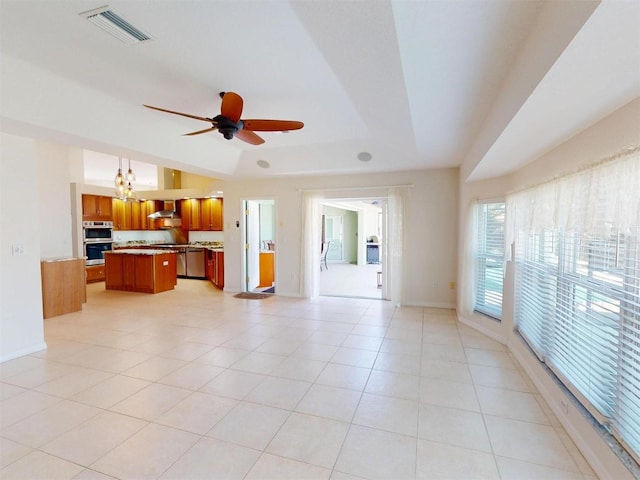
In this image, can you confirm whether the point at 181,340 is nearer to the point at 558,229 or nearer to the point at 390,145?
the point at 390,145

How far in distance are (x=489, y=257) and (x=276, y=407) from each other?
3376 mm

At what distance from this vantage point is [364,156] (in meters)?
4.77

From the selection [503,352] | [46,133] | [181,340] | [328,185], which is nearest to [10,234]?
[46,133]

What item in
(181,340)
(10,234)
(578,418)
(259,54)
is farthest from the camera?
(181,340)

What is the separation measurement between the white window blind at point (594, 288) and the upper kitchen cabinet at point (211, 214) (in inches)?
282

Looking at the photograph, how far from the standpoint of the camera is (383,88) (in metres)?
2.47

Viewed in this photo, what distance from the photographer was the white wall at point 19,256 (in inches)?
129

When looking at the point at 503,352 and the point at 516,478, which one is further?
the point at 503,352

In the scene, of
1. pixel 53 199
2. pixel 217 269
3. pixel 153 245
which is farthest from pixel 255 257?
pixel 53 199

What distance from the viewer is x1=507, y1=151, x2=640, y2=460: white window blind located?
1.65 m

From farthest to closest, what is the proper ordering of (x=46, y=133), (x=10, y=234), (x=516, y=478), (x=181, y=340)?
1. (x=181, y=340)
2. (x=10, y=234)
3. (x=46, y=133)
4. (x=516, y=478)

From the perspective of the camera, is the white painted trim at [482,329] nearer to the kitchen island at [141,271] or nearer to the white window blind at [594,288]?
the white window blind at [594,288]

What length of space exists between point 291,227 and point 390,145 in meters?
2.69

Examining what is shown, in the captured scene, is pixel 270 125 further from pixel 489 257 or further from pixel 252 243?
pixel 252 243
